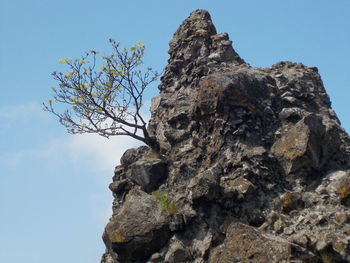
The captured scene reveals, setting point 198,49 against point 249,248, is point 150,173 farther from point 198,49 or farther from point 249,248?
point 198,49

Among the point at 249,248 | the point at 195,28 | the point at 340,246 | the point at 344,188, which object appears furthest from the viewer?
the point at 195,28

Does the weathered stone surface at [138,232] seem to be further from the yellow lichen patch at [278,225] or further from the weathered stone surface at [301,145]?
the weathered stone surface at [301,145]

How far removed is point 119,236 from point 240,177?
15.5 feet

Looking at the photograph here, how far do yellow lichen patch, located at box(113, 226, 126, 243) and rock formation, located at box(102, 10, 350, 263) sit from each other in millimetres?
38

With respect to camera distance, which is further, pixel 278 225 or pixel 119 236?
pixel 119 236

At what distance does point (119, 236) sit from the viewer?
1502 centimetres

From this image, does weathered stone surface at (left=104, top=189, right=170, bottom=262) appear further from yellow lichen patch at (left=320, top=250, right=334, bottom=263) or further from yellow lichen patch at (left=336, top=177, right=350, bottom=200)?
yellow lichen patch at (left=336, top=177, right=350, bottom=200)

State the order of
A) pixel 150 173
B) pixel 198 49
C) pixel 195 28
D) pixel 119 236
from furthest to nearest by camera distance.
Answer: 1. pixel 195 28
2. pixel 198 49
3. pixel 150 173
4. pixel 119 236

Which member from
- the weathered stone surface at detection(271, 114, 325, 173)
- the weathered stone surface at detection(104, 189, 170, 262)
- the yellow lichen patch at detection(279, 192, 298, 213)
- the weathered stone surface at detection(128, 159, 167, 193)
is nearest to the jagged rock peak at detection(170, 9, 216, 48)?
the weathered stone surface at detection(128, 159, 167, 193)

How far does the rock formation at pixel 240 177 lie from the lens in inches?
488

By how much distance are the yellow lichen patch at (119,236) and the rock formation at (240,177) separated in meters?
0.04

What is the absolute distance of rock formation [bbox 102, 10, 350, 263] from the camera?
12.4 metres

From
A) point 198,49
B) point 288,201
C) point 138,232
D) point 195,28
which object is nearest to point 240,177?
point 288,201

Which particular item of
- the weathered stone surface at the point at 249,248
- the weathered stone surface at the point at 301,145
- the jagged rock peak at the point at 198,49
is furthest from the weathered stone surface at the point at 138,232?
the jagged rock peak at the point at 198,49
